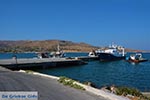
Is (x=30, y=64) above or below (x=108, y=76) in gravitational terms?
above

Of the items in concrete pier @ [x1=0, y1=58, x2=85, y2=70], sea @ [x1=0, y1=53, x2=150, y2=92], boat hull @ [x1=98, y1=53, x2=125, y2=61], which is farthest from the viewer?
boat hull @ [x1=98, y1=53, x2=125, y2=61]

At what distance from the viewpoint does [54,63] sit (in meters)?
84.7

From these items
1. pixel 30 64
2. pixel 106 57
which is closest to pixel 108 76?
pixel 30 64

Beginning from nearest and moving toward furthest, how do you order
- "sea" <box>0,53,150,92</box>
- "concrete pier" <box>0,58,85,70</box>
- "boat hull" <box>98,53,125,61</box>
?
"sea" <box>0,53,150,92</box> < "concrete pier" <box>0,58,85,70</box> < "boat hull" <box>98,53,125,61</box>

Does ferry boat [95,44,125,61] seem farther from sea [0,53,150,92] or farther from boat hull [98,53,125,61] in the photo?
sea [0,53,150,92]

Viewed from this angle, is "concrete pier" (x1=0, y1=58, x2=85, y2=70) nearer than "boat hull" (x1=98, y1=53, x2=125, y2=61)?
Yes

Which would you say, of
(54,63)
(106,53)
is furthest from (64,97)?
(106,53)

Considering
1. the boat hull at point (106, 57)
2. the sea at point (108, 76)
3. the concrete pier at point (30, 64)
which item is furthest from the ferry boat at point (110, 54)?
the sea at point (108, 76)

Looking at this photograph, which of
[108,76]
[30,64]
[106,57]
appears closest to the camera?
[108,76]

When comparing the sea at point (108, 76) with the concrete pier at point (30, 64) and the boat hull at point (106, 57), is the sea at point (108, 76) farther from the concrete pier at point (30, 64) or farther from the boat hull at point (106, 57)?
the boat hull at point (106, 57)

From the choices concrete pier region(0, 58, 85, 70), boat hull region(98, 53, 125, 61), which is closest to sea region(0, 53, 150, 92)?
concrete pier region(0, 58, 85, 70)

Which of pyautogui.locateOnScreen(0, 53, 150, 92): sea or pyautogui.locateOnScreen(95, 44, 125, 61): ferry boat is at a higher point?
pyautogui.locateOnScreen(95, 44, 125, 61): ferry boat

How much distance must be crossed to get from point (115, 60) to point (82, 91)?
118 meters

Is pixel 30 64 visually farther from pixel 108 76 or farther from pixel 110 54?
pixel 110 54
